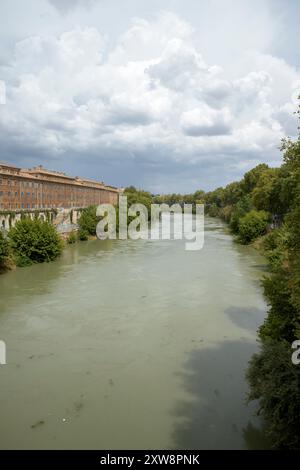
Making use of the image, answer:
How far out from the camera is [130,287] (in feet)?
68.8

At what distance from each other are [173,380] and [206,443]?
2684mm

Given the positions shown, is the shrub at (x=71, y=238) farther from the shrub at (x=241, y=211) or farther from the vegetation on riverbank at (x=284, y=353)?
the vegetation on riverbank at (x=284, y=353)

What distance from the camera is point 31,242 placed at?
1140 inches

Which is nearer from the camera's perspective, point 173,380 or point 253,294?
point 173,380

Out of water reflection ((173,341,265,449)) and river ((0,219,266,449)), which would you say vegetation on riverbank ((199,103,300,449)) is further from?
river ((0,219,266,449))

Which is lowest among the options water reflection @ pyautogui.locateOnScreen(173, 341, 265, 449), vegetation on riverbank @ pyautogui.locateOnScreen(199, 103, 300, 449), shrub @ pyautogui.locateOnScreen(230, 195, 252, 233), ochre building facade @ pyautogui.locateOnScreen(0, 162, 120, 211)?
water reflection @ pyautogui.locateOnScreen(173, 341, 265, 449)

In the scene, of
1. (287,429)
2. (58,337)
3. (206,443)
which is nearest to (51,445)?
(206,443)

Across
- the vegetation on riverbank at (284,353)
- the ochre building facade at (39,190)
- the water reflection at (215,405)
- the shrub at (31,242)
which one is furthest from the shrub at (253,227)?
the vegetation on riverbank at (284,353)

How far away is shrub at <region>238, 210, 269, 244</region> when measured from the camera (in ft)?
133

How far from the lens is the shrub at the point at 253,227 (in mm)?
40562

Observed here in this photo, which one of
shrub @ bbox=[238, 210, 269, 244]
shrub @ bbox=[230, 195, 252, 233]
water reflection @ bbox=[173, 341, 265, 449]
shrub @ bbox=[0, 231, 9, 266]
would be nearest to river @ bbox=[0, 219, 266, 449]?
water reflection @ bbox=[173, 341, 265, 449]

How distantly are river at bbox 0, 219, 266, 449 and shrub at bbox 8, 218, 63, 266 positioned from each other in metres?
5.29

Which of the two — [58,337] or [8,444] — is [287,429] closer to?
[8,444]

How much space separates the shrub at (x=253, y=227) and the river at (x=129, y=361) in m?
17.4
